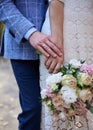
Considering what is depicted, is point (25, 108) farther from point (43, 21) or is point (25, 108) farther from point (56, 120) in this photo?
point (43, 21)

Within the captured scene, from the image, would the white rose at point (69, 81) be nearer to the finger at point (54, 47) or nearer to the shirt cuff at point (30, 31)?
the finger at point (54, 47)

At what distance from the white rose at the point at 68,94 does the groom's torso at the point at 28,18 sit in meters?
0.38

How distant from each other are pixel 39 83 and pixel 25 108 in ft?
0.49

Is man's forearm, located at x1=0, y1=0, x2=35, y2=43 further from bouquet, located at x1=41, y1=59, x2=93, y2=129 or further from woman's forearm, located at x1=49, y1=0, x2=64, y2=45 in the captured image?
bouquet, located at x1=41, y1=59, x2=93, y2=129

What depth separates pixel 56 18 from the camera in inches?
70.2

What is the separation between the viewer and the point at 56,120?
1.77 m

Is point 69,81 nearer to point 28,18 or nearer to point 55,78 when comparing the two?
point 55,78

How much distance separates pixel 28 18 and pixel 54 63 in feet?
0.96

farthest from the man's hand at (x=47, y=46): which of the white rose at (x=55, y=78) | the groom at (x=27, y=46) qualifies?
the white rose at (x=55, y=78)

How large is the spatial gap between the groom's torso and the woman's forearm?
0.15m

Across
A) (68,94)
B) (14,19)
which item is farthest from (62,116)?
(14,19)

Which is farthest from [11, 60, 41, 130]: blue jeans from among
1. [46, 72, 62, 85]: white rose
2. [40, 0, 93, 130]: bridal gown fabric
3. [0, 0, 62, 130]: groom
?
[46, 72, 62, 85]: white rose

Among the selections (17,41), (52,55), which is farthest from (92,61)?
(17,41)

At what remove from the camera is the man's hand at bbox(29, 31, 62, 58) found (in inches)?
68.5
